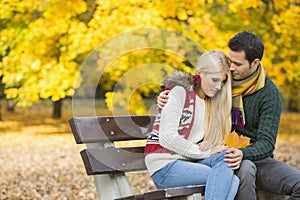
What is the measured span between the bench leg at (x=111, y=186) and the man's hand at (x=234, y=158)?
65cm

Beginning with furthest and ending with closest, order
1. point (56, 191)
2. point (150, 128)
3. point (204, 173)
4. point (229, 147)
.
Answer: point (56, 191)
point (150, 128)
point (229, 147)
point (204, 173)

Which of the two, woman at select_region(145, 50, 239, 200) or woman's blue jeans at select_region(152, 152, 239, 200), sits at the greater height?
woman at select_region(145, 50, 239, 200)

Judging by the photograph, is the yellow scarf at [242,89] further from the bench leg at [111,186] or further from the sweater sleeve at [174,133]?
the bench leg at [111,186]

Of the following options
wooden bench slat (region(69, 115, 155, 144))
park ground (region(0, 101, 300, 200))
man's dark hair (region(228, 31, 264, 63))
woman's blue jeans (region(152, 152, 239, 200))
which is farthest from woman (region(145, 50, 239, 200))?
park ground (region(0, 101, 300, 200))

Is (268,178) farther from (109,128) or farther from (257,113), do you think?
(109,128)

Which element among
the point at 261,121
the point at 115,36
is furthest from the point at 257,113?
the point at 115,36

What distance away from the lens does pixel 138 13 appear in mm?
8766

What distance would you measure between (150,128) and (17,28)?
7267 mm

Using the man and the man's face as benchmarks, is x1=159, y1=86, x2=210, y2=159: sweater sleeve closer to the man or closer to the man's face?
the man

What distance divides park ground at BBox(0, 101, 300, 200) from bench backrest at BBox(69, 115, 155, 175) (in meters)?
2.66

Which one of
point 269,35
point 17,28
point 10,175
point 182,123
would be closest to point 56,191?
point 10,175

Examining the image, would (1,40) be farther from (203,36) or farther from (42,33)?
(203,36)

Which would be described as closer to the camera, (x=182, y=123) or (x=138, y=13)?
(x=182, y=123)

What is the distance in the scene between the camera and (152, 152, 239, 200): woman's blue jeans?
3275mm
